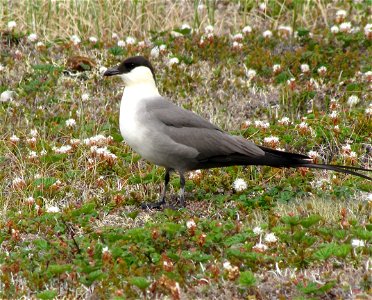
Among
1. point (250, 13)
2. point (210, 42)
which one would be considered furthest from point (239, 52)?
point (250, 13)

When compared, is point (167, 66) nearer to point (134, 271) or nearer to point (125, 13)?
point (125, 13)

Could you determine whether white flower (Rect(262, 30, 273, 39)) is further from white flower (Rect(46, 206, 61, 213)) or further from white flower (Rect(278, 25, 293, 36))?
white flower (Rect(46, 206, 61, 213))

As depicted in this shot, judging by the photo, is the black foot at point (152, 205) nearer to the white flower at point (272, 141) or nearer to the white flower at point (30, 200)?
the white flower at point (30, 200)

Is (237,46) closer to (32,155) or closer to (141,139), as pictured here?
(32,155)

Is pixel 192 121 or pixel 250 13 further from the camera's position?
pixel 250 13

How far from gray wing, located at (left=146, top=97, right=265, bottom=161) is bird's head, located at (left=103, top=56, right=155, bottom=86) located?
0.92 ft

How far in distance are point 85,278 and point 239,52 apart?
5354mm

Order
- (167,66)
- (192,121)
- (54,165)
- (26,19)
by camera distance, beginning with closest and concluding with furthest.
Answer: (192,121), (54,165), (167,66), (26,19)

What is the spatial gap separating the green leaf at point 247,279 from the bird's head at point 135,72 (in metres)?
2.79

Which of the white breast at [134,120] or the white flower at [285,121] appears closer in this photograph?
the white breast at [134,120]

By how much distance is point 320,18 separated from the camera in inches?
421

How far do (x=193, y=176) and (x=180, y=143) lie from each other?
668 mm

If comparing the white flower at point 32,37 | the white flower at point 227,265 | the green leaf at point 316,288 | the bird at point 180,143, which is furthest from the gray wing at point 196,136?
the white flower at point 32,37

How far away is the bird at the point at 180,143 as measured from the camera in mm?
6695
